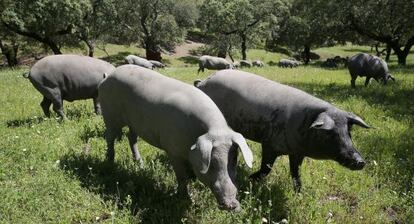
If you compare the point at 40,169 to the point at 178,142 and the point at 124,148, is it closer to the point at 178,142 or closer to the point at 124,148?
the point at 124,148

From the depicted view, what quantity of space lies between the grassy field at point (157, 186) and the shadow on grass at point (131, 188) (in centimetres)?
2

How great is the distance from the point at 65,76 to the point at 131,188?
5.10m

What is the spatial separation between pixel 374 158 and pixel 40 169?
601 centimetres

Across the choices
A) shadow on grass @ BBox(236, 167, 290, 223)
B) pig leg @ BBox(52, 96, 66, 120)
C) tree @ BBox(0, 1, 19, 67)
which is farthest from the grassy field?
tree @ BBox(0, 1, 19, 67)

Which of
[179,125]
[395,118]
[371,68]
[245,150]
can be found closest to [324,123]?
[245,150]

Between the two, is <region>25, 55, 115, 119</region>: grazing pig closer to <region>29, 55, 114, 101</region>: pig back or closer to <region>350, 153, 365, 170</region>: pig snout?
<region>29, 55, 114, 101</region>: pig back

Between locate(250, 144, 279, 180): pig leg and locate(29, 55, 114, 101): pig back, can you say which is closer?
locate(250, 144, 279, 180): pig leg

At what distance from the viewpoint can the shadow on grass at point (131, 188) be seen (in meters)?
5.63

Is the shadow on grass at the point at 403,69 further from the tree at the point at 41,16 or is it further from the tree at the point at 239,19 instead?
the tree at the point at 41,16

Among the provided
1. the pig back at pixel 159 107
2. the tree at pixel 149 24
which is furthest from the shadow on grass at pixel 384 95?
the tree at pixel 149 24

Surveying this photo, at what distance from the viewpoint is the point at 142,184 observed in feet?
21.2

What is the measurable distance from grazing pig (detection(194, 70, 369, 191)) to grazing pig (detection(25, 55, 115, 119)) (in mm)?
3813

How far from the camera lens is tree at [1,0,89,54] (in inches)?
1264

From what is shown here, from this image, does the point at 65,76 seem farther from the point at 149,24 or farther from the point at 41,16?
the point at 149,24
